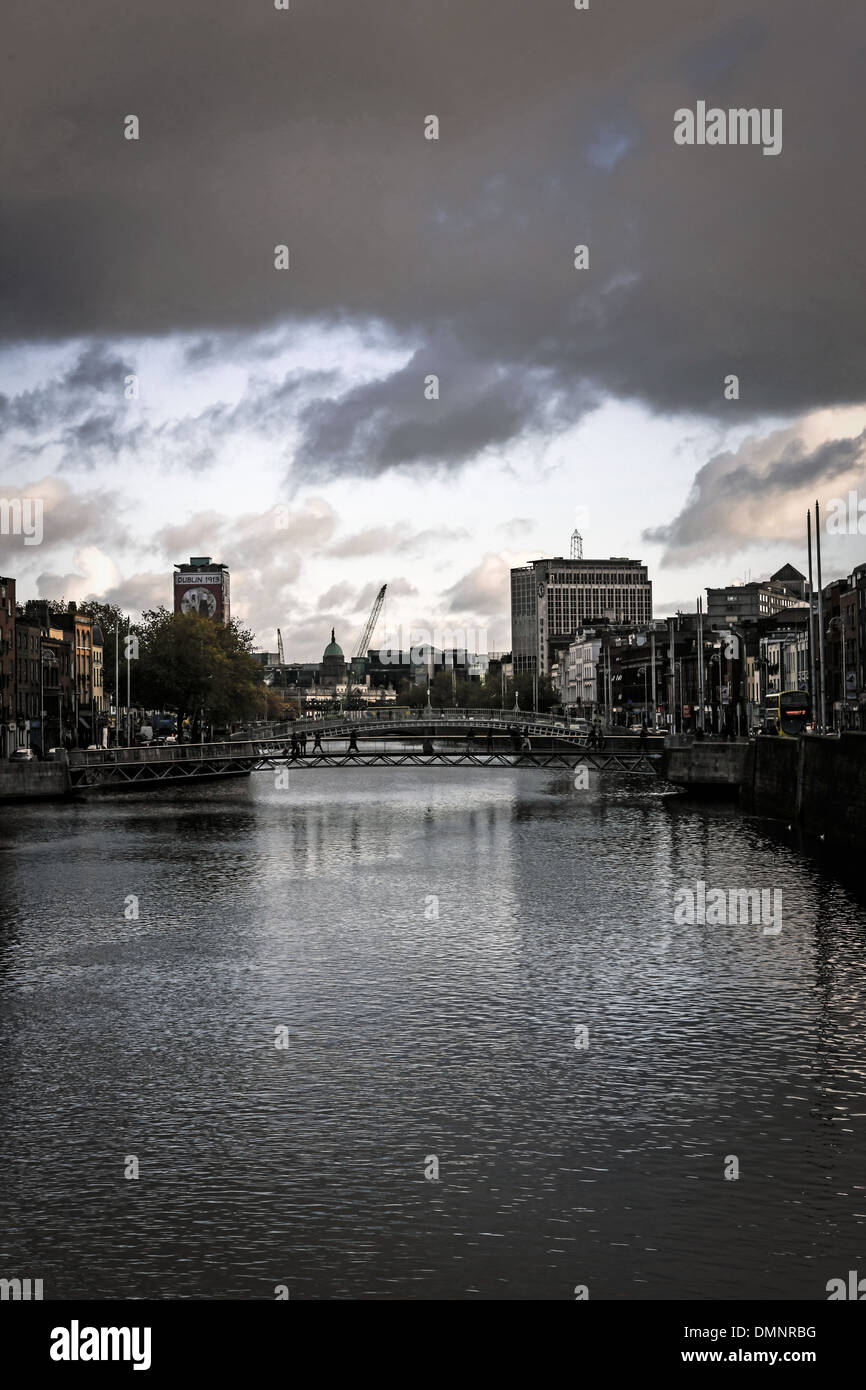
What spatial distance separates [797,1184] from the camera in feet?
56.5

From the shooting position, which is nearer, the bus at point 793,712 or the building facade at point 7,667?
the bus at point 793,712

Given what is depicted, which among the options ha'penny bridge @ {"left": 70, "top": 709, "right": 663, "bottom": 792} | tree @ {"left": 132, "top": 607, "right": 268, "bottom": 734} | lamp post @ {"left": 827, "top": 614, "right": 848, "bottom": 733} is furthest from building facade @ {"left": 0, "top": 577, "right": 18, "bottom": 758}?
lamp post @ {"left": 827, "top": 614, "right": 848, "bottom": 733}

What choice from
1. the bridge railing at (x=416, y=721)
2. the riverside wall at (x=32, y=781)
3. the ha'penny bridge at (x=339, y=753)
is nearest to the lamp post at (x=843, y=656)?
the ha'penny bridge at (x=339, y=753)

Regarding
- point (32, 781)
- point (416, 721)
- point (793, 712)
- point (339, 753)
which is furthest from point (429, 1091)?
point (416, 721)

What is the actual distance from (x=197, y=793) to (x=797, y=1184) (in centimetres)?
8378

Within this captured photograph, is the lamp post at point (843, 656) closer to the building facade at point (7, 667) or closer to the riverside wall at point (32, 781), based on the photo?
the riverside wall at point (32, 781)

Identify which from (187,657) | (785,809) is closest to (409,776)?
(187,657)

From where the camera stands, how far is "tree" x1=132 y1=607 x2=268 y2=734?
126125 mm

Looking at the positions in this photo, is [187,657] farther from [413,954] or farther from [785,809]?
[413,954]

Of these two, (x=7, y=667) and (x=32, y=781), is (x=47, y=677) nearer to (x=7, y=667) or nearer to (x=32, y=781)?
(x=7, y=667)

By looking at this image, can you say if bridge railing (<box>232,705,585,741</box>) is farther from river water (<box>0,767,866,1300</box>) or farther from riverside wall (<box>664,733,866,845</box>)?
river water (<box>0,767,866,1300</box>)

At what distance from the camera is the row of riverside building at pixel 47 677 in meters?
122

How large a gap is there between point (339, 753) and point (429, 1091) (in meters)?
77.1

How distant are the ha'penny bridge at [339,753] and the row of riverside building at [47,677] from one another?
17893 millimetres
